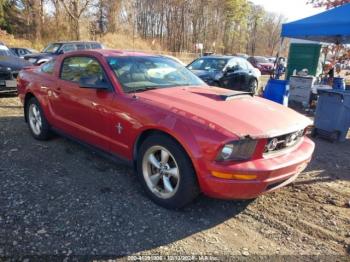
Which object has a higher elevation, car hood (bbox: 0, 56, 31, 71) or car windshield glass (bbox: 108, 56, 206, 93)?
car windshield glass (bbox: 108, 56, 206, 93)

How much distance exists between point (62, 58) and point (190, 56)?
3676cm

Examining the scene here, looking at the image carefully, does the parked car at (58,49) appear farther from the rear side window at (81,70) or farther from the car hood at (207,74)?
the rear side window at (81,70)

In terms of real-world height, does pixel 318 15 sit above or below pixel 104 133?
above

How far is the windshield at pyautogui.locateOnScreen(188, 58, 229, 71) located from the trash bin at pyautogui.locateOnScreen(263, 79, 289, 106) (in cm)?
236

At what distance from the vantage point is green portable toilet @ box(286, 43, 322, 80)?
502 inches

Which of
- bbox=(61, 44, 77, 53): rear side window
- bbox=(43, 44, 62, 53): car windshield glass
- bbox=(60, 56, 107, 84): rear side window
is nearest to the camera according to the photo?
bbox=(60, 56, 107, 84): rear side window

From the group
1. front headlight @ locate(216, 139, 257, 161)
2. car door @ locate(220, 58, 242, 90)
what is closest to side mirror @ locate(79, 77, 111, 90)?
front headlight @ locate(216, 139, 257, 161)

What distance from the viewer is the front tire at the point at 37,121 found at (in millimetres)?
4965

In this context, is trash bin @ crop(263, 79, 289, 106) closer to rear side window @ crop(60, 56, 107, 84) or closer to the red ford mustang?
the red ford mustang

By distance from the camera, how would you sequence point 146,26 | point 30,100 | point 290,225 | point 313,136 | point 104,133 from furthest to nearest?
1. point 146,26
2. point 313,136
3. point 30,100
4. point 104,133
5. point 290,225

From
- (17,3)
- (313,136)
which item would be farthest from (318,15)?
(17,3)

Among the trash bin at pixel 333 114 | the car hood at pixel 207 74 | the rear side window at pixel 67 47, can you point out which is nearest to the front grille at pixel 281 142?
the trash bin at pixel 333 114

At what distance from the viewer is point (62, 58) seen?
186 inches

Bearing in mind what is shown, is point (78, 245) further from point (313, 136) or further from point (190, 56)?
point (190, 56)
